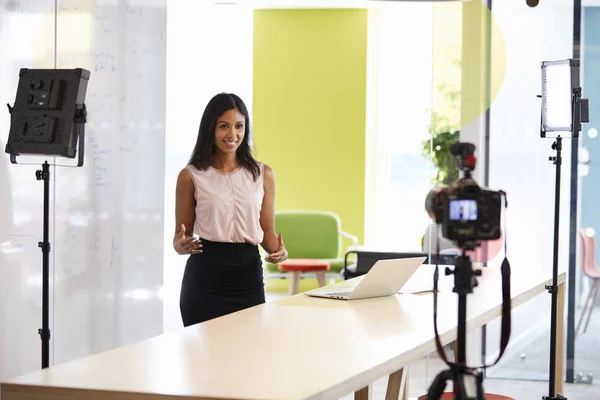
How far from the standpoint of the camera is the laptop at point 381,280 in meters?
3.16

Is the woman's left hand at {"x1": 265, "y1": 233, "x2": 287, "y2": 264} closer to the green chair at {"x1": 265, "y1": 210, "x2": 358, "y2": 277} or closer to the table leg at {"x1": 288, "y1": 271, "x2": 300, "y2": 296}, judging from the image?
the table leg at {"x1": 288, "y1": 271, "x2": 300, "y2": 296}

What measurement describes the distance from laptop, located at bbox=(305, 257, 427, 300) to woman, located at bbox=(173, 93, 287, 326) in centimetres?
33

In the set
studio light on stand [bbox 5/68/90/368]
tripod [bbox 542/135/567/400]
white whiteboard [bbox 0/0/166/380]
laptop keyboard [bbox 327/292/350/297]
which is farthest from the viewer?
tripod [bbox 542/135/567/400]

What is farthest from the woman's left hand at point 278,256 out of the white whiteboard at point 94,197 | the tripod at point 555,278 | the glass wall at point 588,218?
the glass wall at point 588,218

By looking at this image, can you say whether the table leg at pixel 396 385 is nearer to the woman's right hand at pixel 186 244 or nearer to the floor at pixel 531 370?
the woman's right hand at pixel 186 244

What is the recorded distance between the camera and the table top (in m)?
1.87

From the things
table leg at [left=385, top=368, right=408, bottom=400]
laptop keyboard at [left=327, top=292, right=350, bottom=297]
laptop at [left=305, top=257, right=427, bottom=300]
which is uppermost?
laptop at [left=305, top=257, right=427, bottom=300]

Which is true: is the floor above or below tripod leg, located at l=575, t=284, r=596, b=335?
below

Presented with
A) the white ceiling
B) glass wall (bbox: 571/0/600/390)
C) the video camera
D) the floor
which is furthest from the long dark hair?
the white ceiling

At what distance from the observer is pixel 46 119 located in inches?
135

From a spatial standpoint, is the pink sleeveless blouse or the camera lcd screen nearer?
the camera lcd screen

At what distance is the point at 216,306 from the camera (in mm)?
3537

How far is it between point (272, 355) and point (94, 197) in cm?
235

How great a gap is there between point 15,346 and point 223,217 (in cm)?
106
